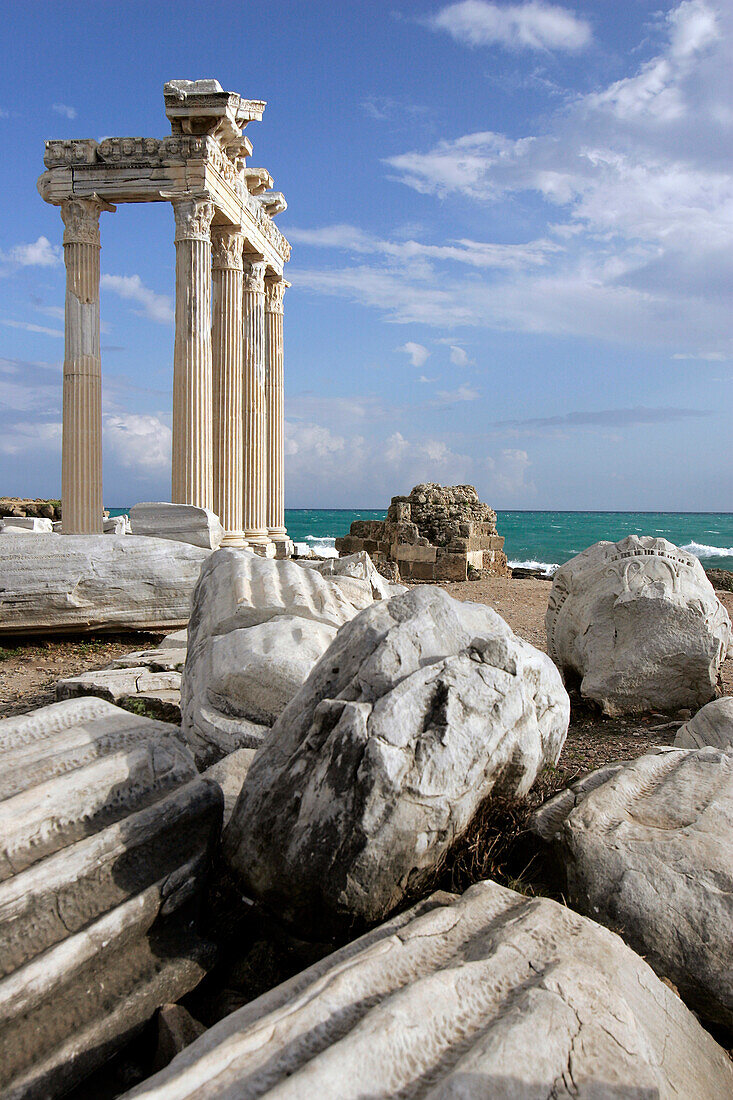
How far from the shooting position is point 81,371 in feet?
39.4

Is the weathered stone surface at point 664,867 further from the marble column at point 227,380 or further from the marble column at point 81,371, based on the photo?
the marble column at point 227,380

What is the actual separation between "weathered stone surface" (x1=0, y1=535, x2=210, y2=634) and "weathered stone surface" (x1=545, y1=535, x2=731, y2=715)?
13.7ft

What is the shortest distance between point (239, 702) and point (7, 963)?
145 centimetres

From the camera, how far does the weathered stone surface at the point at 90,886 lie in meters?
1.67

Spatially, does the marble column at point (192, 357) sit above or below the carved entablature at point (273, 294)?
below

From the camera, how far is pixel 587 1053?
4.28 ft

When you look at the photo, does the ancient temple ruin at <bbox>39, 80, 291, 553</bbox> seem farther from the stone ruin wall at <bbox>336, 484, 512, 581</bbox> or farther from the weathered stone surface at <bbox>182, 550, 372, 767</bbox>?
the weathered stone surface at <bbox>182, 550, 372, 767</bbox>

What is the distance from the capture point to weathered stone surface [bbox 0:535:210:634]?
676 cm

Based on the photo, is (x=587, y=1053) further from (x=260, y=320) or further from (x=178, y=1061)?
(x=260, y=320)

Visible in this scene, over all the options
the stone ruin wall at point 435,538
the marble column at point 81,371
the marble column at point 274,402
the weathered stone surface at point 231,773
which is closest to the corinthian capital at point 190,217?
the marble column at point 81,371

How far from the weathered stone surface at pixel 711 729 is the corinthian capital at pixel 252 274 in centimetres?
1386

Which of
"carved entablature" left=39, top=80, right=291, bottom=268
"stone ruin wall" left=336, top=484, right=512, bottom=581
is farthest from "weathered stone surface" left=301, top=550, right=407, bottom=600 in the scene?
"stone ruin wall" left=336, top=484, right=512, bottom=581

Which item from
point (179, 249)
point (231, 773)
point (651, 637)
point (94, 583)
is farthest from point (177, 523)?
point (231, 773)

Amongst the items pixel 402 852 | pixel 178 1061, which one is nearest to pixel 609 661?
pixel 402 852
